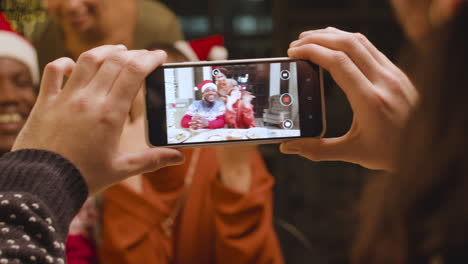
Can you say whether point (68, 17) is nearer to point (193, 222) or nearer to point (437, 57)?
point (193, 222)

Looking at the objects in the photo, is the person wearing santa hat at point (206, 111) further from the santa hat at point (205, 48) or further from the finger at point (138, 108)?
the santa hat at point (205, 48)

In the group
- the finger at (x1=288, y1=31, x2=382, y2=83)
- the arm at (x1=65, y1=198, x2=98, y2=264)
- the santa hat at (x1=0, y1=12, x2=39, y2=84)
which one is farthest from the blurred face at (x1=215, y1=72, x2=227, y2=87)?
the arm at (x1=65, y1=198, x2=98, y2=264)

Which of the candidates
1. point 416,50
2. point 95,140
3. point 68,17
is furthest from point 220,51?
point 416,50

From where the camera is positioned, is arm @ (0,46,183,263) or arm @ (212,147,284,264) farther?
arm @ (212,147,284,264)

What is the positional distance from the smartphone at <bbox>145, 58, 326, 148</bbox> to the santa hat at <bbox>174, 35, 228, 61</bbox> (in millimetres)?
430

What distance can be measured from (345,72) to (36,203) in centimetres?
29

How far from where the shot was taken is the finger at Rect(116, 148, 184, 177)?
45 cm

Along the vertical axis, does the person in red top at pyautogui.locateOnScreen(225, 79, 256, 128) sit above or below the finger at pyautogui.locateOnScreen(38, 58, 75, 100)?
below

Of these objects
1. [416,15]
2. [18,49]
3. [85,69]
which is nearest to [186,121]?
[85,69]

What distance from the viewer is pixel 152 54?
461 millimetres

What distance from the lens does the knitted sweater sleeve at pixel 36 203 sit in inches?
13.3

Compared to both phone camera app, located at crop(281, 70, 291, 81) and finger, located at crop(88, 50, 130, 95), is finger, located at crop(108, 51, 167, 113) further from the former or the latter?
phone camera app, located at crop(281, 70, 291, 81)

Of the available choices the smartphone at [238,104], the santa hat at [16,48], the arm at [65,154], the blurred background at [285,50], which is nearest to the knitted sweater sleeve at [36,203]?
the arm at [65,154]

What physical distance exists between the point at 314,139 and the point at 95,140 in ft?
0.75
